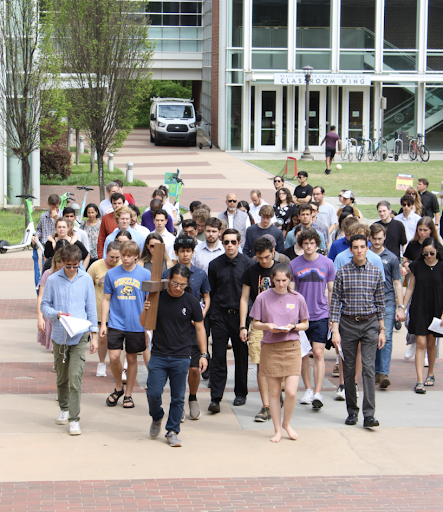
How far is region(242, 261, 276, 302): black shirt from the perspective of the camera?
7766mm

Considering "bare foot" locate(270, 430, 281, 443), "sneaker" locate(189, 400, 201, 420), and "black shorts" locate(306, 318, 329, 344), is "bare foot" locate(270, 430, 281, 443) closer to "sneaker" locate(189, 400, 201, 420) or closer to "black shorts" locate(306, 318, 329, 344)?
"sneaker" locate(189, 400, 201, 420)

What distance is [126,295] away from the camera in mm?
7676

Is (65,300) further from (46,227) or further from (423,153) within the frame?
(423,153)

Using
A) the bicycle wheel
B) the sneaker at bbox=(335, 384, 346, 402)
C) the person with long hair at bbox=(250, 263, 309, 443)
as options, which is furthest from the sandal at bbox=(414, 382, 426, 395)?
the bicycle wheel

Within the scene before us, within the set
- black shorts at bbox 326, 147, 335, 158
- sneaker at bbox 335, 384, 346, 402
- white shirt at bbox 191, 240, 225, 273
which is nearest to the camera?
sneaker at bbox 335, 384, 346, 402

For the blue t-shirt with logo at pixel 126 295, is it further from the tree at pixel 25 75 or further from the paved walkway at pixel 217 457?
the tree at pixel 25 75

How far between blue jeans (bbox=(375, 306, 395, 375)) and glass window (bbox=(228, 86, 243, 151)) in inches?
1230

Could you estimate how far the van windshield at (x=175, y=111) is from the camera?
1694 inches

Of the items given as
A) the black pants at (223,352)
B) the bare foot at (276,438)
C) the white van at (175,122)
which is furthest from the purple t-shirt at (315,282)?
the white van at (175,122)

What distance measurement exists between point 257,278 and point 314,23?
3338cm

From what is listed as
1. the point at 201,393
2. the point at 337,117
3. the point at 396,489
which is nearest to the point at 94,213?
the point at 201,393

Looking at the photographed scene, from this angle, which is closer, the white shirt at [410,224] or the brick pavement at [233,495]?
the brick pavement at [233,495]

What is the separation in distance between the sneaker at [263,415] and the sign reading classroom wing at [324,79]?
31035 millimetres

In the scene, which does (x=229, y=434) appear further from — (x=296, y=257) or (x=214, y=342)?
(x=296, y=257)
